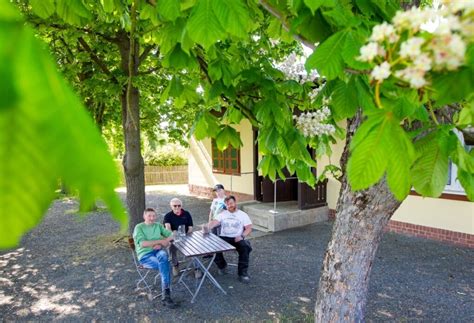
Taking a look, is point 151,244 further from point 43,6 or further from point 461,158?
point 461,158

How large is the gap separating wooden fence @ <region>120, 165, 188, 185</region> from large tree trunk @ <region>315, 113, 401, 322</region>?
2319 centimetres

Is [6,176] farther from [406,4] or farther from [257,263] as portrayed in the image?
[257,263]

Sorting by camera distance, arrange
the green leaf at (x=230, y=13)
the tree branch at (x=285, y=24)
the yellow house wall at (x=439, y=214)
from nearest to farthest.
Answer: the green leaf at (x=230, y=13) → the tree branch at (x=285, y=24) → the yellow house wall at (x=439, y=214)

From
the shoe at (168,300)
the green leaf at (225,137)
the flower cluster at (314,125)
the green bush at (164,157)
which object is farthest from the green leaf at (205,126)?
the green bush at (164,157)

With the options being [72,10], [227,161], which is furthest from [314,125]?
[227,161]

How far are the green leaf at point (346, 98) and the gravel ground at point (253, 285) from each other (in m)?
3.36

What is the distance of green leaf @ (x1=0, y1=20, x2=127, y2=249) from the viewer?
0.23 m

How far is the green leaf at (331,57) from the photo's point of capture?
1.22 metres

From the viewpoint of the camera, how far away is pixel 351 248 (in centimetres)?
302

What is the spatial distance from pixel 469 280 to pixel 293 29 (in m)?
6.53

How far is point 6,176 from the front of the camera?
9.4 inches

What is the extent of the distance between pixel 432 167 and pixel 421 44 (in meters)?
0.53

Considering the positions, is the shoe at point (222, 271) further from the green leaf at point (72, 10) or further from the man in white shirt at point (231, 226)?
the green leaf at point (72, 10)

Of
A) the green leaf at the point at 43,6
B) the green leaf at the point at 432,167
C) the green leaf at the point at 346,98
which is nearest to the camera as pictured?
the green leaf at the point at 432,167
